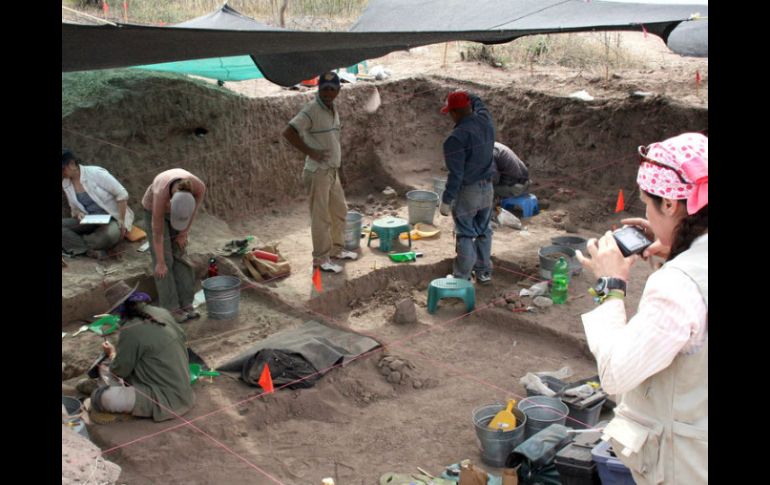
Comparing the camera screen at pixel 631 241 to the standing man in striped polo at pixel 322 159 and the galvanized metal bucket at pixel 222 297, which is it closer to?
the galvanized metal bucket at pixel 222 297

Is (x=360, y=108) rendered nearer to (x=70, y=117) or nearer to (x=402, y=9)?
(x=402, y=9)

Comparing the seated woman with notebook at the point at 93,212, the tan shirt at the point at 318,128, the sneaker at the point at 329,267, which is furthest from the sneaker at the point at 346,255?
the seated woman with notebook at the point at 93,212

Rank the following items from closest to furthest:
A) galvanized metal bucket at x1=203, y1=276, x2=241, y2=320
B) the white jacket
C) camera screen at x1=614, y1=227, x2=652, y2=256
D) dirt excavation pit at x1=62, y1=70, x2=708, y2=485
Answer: camera screen at x1=614, y1=227, x2=652, y2=256 < dirt excavation pit at x1=62, y1=70, x2=708, y2=485 < galvanized metal bucket at x1=203, y1=276, x2=241, y2=320 < the white jacket

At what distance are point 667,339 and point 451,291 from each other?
5418 mm

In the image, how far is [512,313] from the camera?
7.36 meters

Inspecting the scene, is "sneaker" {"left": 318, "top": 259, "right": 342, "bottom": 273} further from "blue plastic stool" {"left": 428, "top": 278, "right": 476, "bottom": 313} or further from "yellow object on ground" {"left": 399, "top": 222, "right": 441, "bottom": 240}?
"yellow object on ground" {"left": 399, "top": 222, "right": 441, "bottom": 240}

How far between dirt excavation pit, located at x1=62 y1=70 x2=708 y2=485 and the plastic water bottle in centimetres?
13

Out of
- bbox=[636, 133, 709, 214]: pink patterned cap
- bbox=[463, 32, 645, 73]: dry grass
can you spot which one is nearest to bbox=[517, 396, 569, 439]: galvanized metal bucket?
bbox=[636, 133, 709, 214]: pink patterned cap

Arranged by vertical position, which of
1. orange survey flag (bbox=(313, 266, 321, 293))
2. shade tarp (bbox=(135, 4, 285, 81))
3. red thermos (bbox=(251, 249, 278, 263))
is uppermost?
shade tarp (bbox=(135, 4, 285, 81))

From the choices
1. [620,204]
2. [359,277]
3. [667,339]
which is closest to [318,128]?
[359,277]

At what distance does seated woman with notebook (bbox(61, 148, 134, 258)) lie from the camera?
7.51 metres

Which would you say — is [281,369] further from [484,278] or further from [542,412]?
[484,278]

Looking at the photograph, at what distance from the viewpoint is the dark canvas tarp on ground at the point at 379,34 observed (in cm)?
507

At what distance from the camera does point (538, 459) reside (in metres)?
4.45
